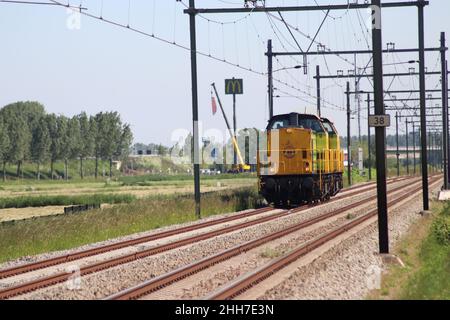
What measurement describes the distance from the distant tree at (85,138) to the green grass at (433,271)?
114569 millimetres

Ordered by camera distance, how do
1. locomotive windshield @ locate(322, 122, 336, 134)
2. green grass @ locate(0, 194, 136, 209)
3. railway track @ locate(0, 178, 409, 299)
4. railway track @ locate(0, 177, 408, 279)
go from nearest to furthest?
railway track @ locate(0, 178, 409, 299) → railway track @ locate(0, 177, 408, 279) → locomotive windshield @ locate(322, 122, 336, 134) → green grass @ locate(0, 194, 136, 209)

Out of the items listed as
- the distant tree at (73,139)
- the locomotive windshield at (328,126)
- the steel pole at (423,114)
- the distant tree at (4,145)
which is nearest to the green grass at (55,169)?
the distant tree at (4,145)

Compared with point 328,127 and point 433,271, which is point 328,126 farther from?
point 433,271

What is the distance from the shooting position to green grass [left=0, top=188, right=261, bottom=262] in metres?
19.7

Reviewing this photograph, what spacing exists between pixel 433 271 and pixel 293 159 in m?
16.7

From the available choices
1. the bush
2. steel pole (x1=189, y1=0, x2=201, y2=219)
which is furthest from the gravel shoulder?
steel pole (x1=189, y1=0, x2=201, y2=219)

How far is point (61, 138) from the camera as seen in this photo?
12544 cm

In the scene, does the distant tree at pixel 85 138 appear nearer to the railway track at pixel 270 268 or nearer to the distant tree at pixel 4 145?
the distant tree at pixel 4 145

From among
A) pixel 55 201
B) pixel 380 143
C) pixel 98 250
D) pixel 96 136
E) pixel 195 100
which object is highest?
pixel 96 136

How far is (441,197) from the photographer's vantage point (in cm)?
3919

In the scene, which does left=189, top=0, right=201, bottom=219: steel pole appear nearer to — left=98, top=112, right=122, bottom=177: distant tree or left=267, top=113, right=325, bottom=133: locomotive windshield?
left=267, top=113, right=325, bottom=133: locomotive windshield

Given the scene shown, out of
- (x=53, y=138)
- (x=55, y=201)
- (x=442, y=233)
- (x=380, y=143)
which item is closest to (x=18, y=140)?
(x=53, y=138)

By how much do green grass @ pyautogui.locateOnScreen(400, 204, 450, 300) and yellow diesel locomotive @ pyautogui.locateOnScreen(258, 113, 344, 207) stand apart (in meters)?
9.62
